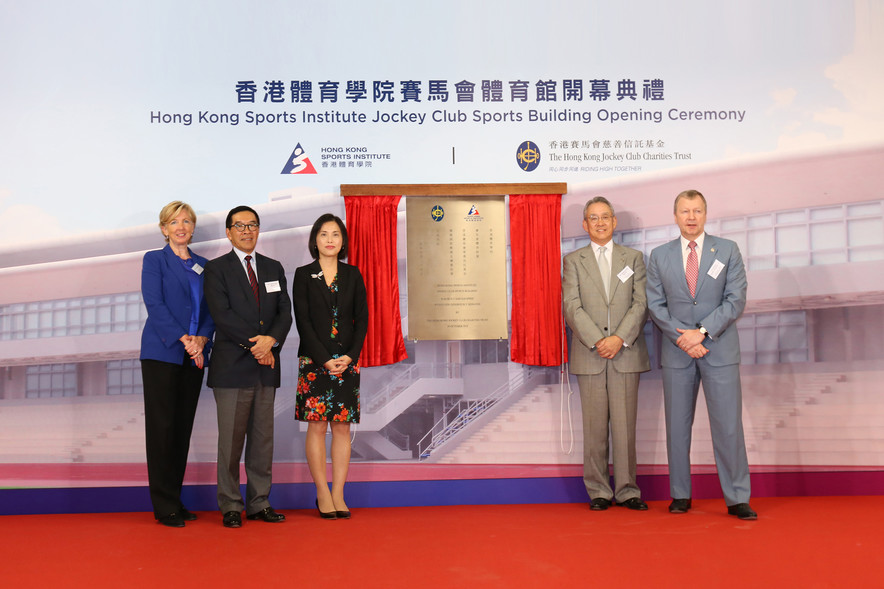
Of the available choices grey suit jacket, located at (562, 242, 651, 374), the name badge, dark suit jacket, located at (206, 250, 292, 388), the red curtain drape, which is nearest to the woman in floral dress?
dark suit jacket, located at (206, 250, 292, 388)

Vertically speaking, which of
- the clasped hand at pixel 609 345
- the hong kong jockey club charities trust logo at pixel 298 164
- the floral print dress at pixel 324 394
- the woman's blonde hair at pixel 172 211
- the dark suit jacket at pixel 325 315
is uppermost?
the hong kong jockey club charities trust logo at pixel 298 164

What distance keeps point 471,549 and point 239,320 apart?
1.66 metres

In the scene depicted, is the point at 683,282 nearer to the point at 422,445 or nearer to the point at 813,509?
the point at 813,509

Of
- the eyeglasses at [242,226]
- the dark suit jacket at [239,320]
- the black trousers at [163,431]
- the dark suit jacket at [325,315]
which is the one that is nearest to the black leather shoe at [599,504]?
the dark suit jacket at [325,315]

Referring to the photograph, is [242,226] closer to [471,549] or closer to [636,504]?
[471,549]

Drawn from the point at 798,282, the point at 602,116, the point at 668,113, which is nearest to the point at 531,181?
the point at 602,116

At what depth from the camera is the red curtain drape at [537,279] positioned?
429 cm

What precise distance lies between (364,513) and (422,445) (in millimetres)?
566

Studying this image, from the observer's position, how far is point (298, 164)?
4.34 meters

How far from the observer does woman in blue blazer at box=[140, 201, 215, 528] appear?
12.2ft

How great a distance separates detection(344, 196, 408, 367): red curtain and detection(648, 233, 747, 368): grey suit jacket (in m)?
1.54

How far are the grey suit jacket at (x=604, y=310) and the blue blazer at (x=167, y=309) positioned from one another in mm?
2092

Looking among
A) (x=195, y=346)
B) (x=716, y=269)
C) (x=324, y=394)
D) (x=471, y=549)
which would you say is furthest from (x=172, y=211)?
(x=716, y=269)

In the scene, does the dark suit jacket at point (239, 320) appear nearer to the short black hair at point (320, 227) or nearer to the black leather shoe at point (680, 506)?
the short black hair at point (320, 227)
